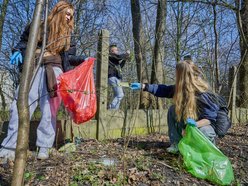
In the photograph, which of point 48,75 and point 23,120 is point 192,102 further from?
point 23,120

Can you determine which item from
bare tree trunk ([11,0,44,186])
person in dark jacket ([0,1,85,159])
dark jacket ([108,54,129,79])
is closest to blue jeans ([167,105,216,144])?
dark jacket ([108,54,129,79])

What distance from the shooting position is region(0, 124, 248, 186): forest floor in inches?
93.8

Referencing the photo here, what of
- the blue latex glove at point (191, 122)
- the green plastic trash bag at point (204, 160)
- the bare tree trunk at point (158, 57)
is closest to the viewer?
the green plastic trash bag at point (204, 160)

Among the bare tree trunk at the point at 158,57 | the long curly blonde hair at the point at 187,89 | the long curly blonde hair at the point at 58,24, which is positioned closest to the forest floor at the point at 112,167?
the long curly blonde hair at the point at 187,89

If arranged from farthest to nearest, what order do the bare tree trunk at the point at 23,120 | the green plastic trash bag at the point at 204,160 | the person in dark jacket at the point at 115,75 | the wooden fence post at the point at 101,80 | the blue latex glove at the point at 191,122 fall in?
the person in dark jacket at the point at 115,75
the wooden fence post at the point at 101,80
the blue latex glove at the point at 191,122
the green plastic trash bag at the point at 204,160
the bare tree trunk at the point at 23,120

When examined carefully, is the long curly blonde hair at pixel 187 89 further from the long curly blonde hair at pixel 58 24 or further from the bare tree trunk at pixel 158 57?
the bare tree trunk at pixel 158 57

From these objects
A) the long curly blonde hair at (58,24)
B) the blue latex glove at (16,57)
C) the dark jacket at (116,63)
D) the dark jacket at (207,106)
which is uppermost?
the long curly blonde hair at (58,24)

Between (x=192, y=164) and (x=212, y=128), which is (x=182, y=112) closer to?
(x=212, y=128)

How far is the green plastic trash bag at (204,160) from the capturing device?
2631 mm

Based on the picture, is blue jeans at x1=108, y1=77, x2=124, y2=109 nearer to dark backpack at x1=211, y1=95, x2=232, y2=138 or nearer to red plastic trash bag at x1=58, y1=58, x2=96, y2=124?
red plastic trash bag at x1=58, y1=58, x2=96, y2=124

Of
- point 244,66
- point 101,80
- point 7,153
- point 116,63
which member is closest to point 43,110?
point 7,153

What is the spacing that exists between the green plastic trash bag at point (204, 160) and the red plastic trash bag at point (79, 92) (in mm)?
992

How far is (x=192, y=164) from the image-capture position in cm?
270

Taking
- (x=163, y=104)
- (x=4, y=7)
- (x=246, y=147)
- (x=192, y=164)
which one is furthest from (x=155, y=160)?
(x=4, y=7)
